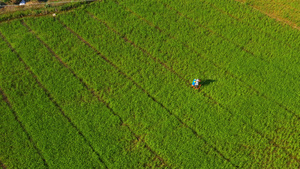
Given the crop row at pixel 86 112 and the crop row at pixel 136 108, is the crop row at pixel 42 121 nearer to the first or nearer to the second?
the crop row at pixel 86 112

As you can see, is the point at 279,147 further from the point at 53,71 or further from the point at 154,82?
the point at 53,71

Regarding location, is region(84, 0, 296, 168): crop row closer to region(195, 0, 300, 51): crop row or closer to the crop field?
the crop field

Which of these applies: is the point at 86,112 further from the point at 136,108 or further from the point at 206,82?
the point at 206,82

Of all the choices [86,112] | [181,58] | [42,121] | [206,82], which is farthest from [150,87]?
[42,121]

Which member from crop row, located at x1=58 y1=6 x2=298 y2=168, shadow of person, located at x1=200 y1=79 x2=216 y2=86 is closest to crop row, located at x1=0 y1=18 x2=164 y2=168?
crop row, located at x1=58 y1=6 x2=298 y2=168

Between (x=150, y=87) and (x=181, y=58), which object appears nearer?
(x=150, y=87)

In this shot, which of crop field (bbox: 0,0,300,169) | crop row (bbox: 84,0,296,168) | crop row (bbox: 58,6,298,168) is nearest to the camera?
crop field (bbox: 0,0,300,169)

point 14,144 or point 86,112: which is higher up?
point 86,112
